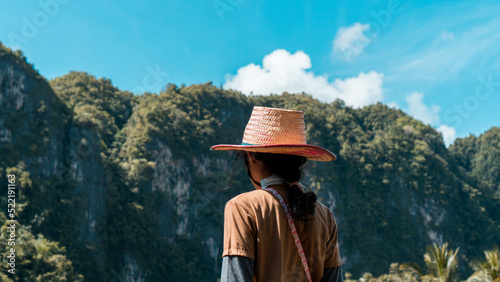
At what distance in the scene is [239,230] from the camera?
1.50 meters

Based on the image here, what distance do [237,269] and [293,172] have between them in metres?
0.44

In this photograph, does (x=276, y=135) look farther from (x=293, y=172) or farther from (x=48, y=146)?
(x=48, y=146)

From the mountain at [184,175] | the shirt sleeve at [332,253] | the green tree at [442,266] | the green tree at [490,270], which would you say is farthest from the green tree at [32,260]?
the shirt sleeve at [332,253]

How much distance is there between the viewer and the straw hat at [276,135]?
1.70m

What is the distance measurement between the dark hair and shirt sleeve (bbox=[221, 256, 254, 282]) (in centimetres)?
26

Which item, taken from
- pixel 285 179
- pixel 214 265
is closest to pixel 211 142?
pixel 214 265

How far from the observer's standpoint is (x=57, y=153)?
114 feet

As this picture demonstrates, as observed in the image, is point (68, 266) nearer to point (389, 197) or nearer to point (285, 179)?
point (285, 179)

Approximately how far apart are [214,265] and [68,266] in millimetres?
20104

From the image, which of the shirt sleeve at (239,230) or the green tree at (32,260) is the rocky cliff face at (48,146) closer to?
the green tree at (32,260)

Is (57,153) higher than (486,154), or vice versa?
(486,154)

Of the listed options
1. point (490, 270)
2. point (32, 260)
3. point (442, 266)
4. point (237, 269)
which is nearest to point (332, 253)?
point (237, 269)

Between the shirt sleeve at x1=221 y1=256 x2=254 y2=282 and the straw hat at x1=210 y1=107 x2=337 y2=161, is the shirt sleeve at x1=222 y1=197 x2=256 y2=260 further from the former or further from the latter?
the straw hat at x1=210 y1=107 x2=337 y2=161

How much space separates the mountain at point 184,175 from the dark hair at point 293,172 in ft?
55.6
